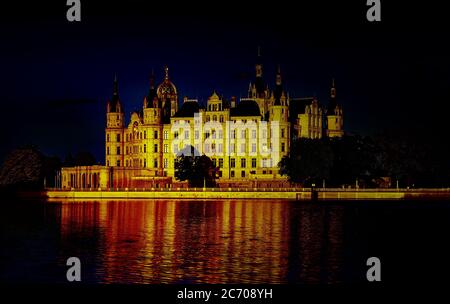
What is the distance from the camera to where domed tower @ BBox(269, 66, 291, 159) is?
115938mm

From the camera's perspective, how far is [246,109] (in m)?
119


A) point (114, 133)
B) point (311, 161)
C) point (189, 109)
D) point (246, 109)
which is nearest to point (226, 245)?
point (311, 161)

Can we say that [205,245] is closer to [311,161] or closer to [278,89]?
[311,161]

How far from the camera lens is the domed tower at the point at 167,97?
131738mm

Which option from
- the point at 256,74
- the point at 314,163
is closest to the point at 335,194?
the point at 314,163

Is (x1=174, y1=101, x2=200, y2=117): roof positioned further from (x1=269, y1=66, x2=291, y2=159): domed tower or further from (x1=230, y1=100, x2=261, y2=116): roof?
(x1=269, y1=66, x2=291, y2=159): domed tower

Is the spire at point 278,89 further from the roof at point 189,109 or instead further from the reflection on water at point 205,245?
the reflection on water at point 205,245

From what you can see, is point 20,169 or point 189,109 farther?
point 189,109

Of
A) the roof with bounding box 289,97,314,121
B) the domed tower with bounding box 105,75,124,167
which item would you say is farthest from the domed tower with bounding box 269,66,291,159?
the domed tower with bounding box 105,75,124,167

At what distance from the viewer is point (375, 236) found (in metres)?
55.1

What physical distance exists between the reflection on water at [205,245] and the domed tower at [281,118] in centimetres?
3679

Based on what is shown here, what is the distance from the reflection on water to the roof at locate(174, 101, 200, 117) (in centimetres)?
4253

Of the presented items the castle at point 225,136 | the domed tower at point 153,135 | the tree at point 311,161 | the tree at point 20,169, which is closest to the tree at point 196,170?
the castle at point 225,136

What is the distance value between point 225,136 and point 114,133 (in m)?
21.7
